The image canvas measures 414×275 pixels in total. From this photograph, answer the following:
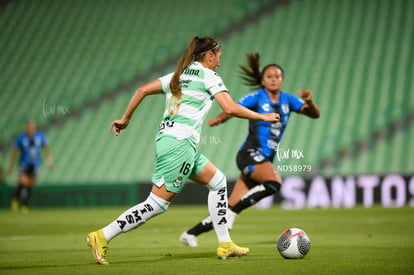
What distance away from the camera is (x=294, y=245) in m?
7.12

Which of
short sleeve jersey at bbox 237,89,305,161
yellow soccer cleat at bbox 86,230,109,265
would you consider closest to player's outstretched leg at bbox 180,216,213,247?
short sleeve jersey at bbox 237,89,305,161

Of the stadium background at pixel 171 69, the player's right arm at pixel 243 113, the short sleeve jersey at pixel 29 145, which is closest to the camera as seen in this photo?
the player's right arm at pixel 243 113

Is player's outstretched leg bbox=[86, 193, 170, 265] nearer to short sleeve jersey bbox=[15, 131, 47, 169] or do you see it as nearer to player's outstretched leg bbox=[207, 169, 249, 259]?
player's outstretched leg bbox=[207, 169, 249, 259]

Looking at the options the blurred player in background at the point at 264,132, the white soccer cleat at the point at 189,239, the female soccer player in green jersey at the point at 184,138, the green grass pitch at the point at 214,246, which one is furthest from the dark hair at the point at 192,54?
the white soccer cleat at the point at 189,239

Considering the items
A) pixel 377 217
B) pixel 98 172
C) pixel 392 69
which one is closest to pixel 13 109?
pixel 98 172

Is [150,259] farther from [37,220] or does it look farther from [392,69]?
[392,69]

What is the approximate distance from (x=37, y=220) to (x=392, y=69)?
11.8m

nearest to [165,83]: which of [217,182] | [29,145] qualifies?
[217,182]

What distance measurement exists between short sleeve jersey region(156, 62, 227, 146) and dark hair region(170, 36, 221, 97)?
6cm

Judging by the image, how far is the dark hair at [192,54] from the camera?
686 centimetres

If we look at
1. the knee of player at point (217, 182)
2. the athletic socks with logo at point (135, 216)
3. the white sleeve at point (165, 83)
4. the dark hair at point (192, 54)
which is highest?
the dark hair at point (192, 54)

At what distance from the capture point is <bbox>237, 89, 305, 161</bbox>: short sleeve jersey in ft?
30.6

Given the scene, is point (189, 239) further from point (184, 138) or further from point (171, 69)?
point (171, 69)

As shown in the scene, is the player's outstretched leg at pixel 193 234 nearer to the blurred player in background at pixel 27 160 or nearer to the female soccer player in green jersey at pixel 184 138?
the female soccer player in green jersey at pixel 184 138
